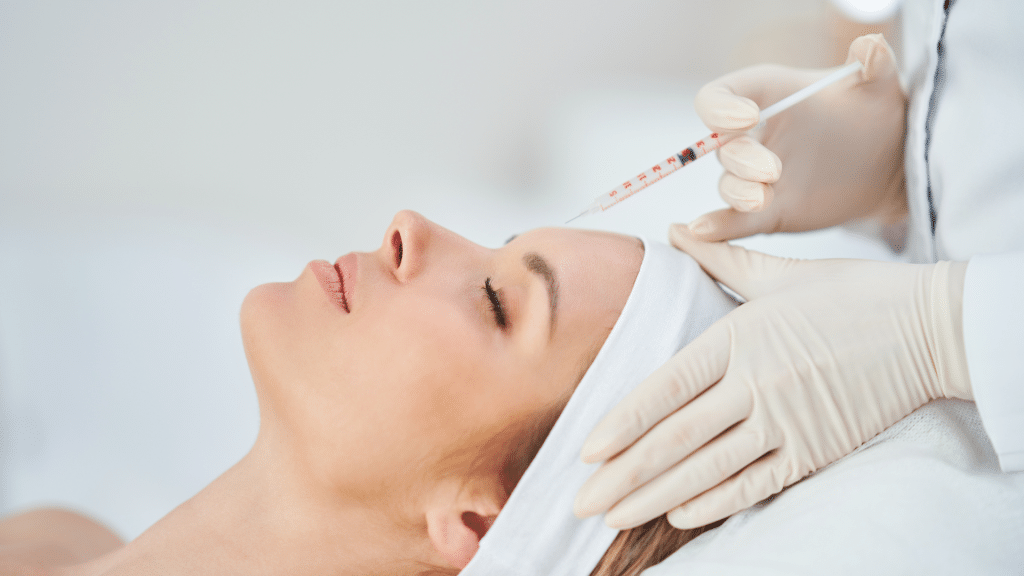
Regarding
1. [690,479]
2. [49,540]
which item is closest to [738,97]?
[690,479]

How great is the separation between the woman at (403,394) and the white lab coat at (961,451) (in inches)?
9.1

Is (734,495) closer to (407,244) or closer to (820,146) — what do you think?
(407,244)

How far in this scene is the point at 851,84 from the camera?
49.6 inches

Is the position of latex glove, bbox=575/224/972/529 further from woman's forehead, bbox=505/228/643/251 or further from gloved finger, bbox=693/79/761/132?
gloved finger, bbox=693/79/761/132

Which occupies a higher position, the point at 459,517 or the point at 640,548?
the point at 459,517

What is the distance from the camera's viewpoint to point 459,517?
0.93 metres

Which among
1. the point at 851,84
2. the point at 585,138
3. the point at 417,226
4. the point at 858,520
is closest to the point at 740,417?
the point at 858,520

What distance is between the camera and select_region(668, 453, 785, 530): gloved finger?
0.91 meters

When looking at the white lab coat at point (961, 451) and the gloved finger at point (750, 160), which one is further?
the gloved finger at point (750, 160)

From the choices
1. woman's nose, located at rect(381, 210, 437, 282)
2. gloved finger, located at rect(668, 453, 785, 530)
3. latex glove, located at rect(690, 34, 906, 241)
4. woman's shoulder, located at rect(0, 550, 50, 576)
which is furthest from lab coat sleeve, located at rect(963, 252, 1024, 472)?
woman's shoulder, located at rect(0, 550, 50, 576)

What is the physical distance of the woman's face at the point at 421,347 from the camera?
2.92ft

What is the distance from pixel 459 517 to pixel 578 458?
7.7 inches

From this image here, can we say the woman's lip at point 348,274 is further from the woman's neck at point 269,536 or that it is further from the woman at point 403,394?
the woman's neck at point 269,536

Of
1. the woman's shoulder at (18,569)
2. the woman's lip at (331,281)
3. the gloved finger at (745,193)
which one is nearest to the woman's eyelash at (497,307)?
the woman's lip at (331,281)
